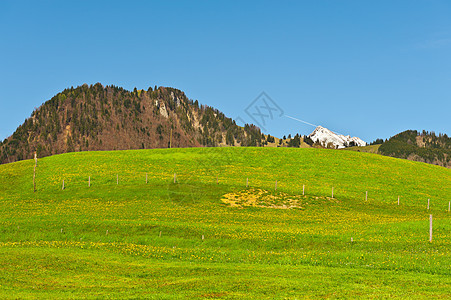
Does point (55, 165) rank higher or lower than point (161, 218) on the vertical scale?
higher

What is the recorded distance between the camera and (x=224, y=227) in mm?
45688

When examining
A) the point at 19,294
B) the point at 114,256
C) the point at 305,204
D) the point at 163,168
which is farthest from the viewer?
the point at 163,168

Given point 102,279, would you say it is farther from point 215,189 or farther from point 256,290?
point 215,189

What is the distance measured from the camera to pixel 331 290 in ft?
58.0

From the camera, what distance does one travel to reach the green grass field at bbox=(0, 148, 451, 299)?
19.1 meters

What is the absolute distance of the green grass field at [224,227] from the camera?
19094mm

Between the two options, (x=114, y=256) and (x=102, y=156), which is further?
(x=102, y=156)

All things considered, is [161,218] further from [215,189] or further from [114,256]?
[114,256]

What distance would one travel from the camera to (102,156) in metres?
106

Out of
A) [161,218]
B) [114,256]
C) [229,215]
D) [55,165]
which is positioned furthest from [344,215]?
[55,165]

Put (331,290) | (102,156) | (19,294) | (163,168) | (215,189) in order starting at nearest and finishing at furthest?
(19,294) < (331,290) < (215,189) < (163,168) < (102,156)

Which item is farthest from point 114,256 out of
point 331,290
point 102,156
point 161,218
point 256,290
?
point 102,156

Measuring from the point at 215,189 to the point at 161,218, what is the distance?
19.0 metres

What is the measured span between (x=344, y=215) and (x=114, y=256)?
40.7 meters
